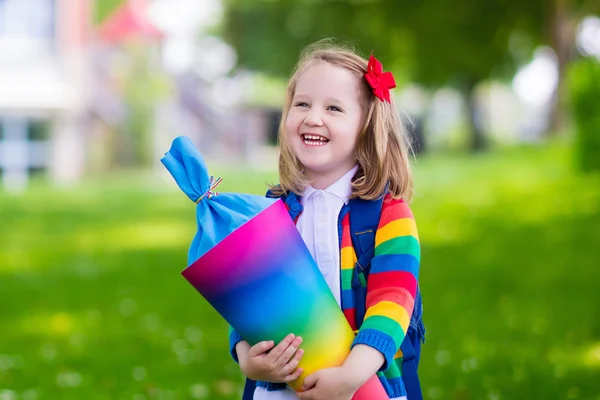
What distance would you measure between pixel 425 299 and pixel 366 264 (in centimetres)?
515

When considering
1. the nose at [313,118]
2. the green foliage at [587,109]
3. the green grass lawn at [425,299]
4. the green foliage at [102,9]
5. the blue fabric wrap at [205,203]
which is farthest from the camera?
the green foliage at [102,9]

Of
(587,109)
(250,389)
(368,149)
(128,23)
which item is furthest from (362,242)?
(128,23)

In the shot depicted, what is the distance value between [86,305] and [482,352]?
370 cm

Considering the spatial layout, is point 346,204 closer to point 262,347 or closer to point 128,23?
point 262,347

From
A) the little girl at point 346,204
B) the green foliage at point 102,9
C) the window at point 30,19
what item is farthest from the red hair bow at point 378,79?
the green foliage at point 102,9

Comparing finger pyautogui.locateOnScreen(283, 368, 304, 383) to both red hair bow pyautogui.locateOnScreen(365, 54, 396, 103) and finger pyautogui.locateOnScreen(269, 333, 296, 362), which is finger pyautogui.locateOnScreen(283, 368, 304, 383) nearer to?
finger pyautogui.locateOnScreen(269, 333, 296, 362)

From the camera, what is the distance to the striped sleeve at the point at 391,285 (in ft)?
7.98

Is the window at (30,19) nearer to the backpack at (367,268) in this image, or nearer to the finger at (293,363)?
the backpack at (367,268)

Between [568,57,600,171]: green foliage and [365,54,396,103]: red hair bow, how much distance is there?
970 centimetres

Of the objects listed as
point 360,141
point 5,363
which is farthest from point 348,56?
point 5,363

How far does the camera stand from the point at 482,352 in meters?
5.96

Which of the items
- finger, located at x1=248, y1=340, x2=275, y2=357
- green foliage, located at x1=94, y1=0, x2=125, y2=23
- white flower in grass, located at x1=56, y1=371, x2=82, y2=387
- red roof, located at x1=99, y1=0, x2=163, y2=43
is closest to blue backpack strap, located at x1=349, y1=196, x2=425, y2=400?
finger, located at x1=248, y1=340, x2=275, y2=357

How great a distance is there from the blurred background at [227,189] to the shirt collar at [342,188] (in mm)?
434

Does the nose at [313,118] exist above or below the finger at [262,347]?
above
